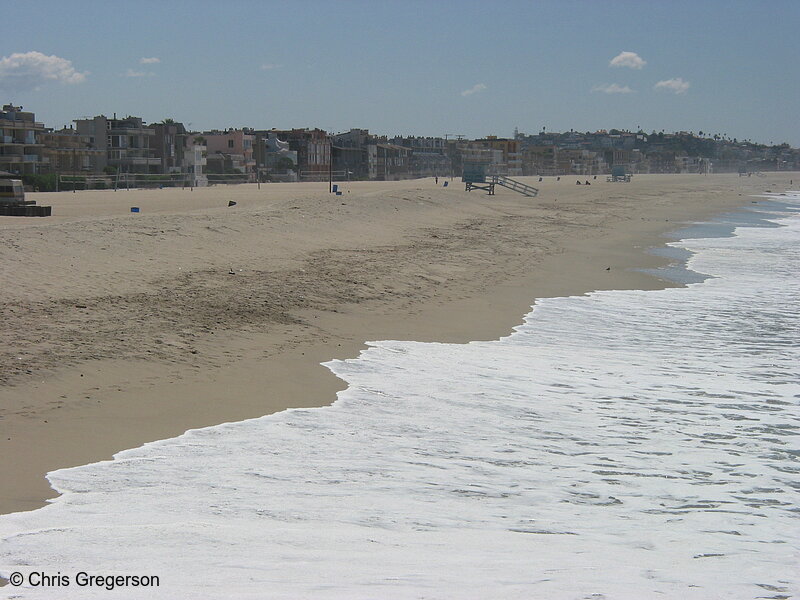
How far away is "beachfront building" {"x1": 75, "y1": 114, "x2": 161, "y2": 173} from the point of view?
10406 cm

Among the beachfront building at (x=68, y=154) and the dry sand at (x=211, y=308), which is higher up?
the beachfront building at (x=68, y=154)

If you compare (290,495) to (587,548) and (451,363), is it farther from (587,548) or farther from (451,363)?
(451,363)

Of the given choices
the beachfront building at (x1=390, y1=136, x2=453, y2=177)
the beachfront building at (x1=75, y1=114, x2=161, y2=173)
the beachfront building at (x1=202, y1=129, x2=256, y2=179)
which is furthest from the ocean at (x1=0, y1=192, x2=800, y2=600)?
the beachfront building at (x1=390, y1=136, x2=453, y2=177)

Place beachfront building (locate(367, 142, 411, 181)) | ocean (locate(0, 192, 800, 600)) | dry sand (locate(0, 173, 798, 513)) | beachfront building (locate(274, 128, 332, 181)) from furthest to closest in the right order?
beachfront building (locate(367, 142, 411, 181)) → beachfront building (locate(274, 128, 332, 181)) → dry sand (locate(0, 173, 798, 513)) → ocean (locate(0, 192, 800, 600))

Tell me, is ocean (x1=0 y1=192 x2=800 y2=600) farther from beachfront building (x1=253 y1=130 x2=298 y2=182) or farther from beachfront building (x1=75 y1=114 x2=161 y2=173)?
beachfront building (x1=253 y1=130 x2=298 y2=182)

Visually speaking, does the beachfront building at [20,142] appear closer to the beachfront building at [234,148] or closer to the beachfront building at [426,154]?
the beachfront building at [234,148]

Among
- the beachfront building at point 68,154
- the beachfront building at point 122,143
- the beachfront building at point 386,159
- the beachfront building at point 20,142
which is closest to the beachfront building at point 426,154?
the beachfront building at point 386,159

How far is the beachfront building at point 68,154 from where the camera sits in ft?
308

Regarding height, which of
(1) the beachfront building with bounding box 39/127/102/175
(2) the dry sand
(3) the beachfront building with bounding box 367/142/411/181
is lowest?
(2) the dry sand

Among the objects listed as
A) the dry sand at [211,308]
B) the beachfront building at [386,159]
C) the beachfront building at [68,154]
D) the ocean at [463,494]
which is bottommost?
the ocean at [463,494]

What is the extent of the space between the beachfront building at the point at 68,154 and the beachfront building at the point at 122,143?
1724 mm

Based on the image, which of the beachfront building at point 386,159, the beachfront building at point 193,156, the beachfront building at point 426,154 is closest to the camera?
the beachfront building at point 193,156

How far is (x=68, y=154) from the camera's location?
96.8 metres

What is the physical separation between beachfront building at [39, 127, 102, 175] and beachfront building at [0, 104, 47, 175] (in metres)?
1.58
